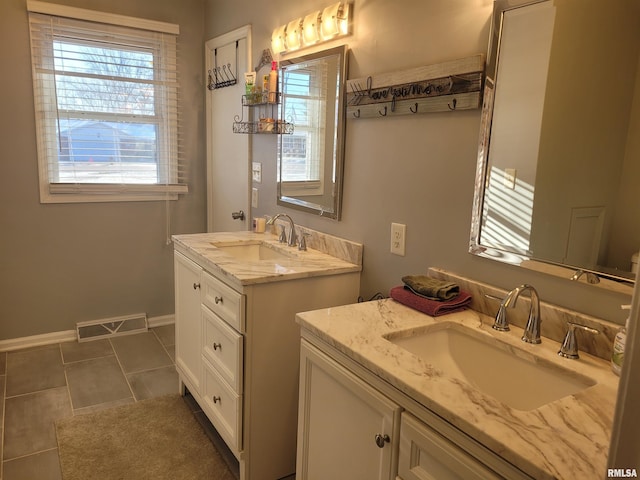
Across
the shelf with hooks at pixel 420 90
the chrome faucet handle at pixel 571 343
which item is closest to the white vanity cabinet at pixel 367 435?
the chrome faucet handle at pixel 571 343

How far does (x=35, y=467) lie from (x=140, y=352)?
125cm

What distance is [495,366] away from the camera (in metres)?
1.44

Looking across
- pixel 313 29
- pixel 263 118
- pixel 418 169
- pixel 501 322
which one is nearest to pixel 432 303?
pixel 501 322

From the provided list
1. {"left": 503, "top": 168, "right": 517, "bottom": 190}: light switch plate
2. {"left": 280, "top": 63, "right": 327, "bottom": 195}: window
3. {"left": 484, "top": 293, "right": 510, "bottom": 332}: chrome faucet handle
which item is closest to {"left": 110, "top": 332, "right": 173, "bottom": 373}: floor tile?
{"left": 280, "top": 63, "right": 327, "bottom": 195}: window

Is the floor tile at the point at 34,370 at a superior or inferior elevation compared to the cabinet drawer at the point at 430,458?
inferior

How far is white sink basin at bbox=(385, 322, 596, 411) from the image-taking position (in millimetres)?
1282

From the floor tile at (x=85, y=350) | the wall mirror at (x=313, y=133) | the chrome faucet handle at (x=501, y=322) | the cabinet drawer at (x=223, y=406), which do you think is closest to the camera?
the chrome faucet handle at (x=501, y=322)

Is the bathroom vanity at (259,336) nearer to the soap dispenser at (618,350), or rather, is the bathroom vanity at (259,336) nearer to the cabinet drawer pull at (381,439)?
the cabinet drawer pull at (381,439)

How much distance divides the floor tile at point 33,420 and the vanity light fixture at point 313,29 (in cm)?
229

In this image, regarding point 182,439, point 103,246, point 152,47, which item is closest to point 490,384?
point 182,439

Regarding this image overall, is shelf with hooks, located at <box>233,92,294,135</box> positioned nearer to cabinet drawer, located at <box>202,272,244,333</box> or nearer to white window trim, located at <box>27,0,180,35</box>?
cabinet drawer, located at <box>202,272,244,333</box>

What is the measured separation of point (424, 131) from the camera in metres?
1.82

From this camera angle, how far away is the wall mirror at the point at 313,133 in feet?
7.43

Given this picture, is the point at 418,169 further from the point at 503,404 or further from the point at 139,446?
the point at 139,446
